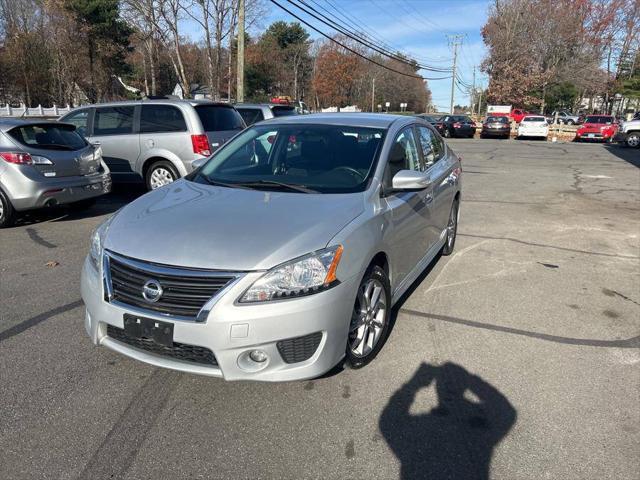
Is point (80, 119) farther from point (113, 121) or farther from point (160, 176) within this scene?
point (160, 176)

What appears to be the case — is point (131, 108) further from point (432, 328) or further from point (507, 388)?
point (507, 388)

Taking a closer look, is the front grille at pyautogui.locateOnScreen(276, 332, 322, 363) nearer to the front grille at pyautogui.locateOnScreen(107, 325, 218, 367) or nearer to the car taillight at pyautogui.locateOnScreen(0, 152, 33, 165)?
the front grille at pyautogui.locateOnScreen(107, 325, 218, 367)

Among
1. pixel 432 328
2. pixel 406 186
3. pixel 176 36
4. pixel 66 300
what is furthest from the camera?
pixel 176 36

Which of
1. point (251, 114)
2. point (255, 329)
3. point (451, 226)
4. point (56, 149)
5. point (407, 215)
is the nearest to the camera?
point (255, 329)

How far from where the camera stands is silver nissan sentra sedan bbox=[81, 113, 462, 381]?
252cm

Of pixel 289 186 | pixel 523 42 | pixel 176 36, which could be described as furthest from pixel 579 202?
pixel 523 42

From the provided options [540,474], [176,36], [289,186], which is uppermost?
[176,36]

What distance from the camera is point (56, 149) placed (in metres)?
6.94

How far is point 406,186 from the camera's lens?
11.3 ft

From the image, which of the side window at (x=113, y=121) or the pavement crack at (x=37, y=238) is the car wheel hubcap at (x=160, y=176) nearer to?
the side window at (x=113, y=121)

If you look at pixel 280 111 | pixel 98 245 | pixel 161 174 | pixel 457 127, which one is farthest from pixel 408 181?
pixel 457 127

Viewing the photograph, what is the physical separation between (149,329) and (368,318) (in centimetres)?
137

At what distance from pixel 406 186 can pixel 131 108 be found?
7081 mm

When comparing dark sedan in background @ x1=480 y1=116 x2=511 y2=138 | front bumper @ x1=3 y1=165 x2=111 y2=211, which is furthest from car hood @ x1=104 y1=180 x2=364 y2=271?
dark sedan in background @ x1=480 y1=116 x2=511 y2=138
